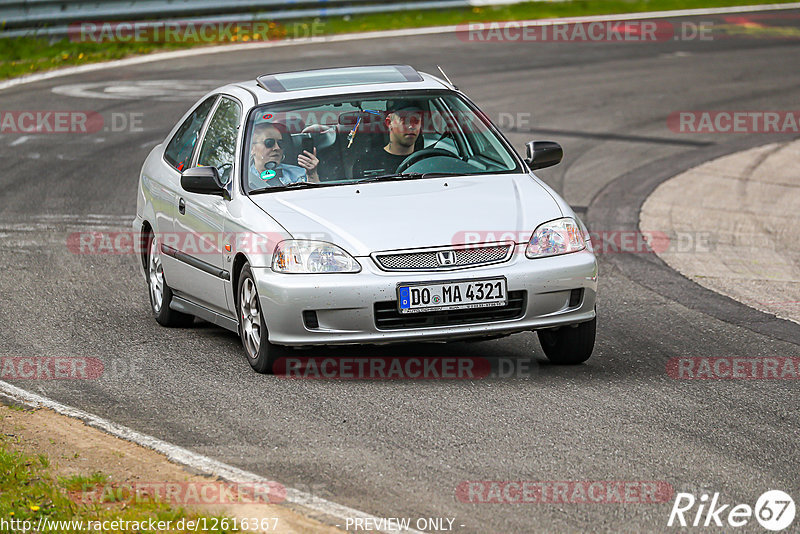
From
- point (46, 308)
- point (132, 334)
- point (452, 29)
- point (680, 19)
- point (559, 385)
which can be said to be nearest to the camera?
point (559, 385)

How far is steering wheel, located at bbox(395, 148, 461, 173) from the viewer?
26.5ft

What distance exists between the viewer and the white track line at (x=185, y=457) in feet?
16.9

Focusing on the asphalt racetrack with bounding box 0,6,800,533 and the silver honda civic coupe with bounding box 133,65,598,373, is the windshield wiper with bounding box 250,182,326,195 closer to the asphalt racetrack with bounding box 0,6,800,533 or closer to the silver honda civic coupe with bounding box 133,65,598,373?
the silver honda civic coupe with bounding box 133,65,598,373

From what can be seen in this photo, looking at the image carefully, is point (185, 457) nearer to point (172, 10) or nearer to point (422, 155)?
point (422, 155)

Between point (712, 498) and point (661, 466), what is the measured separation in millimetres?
429

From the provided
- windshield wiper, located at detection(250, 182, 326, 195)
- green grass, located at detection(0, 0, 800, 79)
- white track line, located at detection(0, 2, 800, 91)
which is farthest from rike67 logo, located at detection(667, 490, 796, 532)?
green grass, located at detection(0, 0, 800, 79)

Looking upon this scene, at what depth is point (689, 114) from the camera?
62.1ft

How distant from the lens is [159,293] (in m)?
9.03

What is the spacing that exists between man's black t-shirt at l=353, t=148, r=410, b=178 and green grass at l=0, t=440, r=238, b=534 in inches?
119

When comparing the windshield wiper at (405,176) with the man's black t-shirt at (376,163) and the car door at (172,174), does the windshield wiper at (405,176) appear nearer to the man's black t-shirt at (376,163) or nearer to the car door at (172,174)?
the man's black t-shirt at (376,163)

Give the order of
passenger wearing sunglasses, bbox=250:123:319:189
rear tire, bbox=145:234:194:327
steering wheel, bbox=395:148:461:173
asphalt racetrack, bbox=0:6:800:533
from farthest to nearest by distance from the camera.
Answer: rear tire, bbox=145:234:194:327 → steering wheel, bbox=395:148:461:173 → passenger wearing sunglasses, bbox=250:123:319:189 → asphalt racetrack, bbox=0:6:800:533

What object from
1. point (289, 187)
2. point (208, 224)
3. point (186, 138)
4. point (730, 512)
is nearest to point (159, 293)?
point (186, 138)

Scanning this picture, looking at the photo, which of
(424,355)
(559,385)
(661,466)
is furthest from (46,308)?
(661,466)

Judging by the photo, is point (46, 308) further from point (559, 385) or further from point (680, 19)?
point (680, 19)
